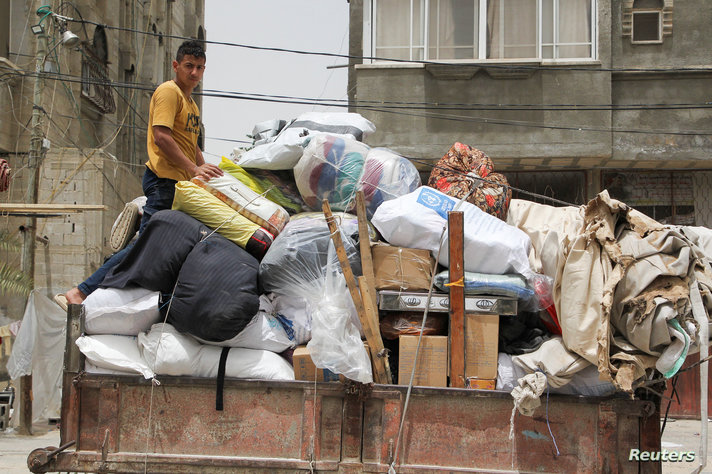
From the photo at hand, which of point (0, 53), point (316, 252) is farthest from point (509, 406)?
point (0, 53)

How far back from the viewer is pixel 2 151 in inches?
496

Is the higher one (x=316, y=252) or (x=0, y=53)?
A: (x=0, y=53)

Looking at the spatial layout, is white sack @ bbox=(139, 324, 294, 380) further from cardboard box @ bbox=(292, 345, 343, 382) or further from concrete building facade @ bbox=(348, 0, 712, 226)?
concrete building facade @ bbox=(348, 0, 712, 226)

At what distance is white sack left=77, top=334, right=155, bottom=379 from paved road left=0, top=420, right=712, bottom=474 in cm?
410

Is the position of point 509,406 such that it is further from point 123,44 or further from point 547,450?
point 123,44

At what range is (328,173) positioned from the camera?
13.6 feet

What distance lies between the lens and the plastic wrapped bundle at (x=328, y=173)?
163 inches

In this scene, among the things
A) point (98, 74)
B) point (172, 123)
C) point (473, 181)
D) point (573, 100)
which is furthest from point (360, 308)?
point (98, 74)

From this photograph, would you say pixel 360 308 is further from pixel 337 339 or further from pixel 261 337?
pixel 261 337

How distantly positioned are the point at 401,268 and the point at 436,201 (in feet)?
1.64

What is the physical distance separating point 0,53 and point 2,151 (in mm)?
2134

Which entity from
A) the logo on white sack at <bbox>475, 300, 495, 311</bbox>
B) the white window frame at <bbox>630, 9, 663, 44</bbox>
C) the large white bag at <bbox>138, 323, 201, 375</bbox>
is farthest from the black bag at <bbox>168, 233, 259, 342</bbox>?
the white window frame at <bbox>630, 9, 663, 44</bbox>

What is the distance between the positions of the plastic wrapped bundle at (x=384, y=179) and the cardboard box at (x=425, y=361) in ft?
3.42

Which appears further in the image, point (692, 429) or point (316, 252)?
point (692, 429)
